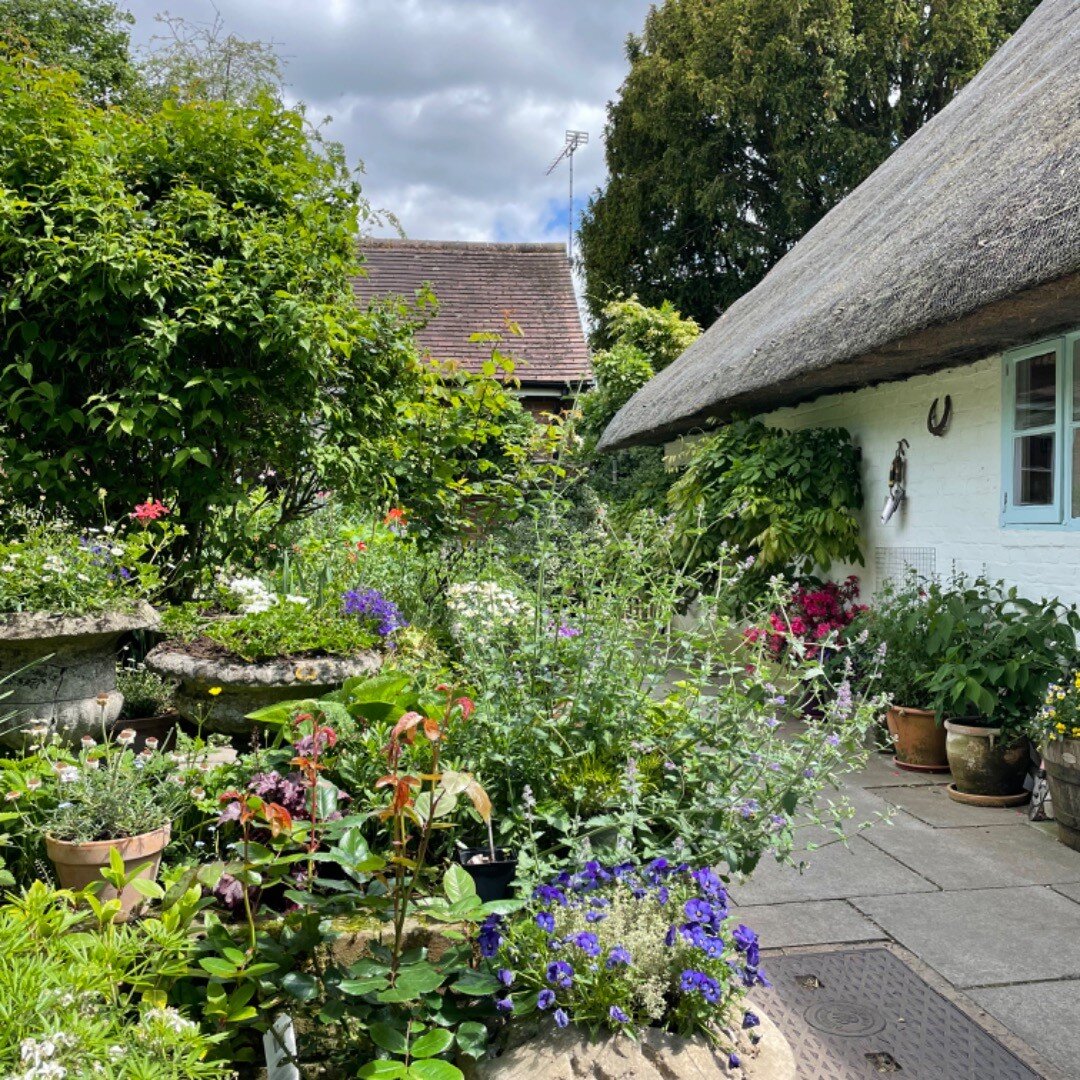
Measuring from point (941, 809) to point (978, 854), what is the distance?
603mm

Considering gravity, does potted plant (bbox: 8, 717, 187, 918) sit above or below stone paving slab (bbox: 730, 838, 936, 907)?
above

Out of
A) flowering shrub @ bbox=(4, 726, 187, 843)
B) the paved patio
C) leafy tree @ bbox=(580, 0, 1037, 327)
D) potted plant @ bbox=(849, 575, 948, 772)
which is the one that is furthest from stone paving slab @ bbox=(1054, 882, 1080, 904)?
leafy tree @ bbox=(580, 0, 1037, 327)

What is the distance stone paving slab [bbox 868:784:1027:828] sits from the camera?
13.0ft

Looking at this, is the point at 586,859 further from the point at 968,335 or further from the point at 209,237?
the point at 968,335

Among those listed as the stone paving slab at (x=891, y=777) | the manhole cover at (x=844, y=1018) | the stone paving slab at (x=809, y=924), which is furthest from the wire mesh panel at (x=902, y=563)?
the manhole cover at (x=844, y=1018)

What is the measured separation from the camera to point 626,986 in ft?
5.49

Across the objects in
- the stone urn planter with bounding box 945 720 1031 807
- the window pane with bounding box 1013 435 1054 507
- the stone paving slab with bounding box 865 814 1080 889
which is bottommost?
the stone paving slab with bounding box 865 814 1080 889

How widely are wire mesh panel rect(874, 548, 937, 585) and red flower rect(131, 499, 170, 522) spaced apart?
3.98m

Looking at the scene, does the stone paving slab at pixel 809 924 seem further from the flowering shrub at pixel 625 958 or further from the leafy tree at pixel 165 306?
the leafy tree at pixel 165 306

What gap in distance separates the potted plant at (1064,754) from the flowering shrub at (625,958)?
7.75 feet

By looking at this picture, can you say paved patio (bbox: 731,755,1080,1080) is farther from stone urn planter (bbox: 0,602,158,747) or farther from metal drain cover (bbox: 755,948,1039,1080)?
stone urn planter (bbox: 0,602,158,747)

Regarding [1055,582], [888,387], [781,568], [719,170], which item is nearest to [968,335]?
[1055,582]

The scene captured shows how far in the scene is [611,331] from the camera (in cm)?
1398

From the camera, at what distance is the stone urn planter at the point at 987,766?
418cm
